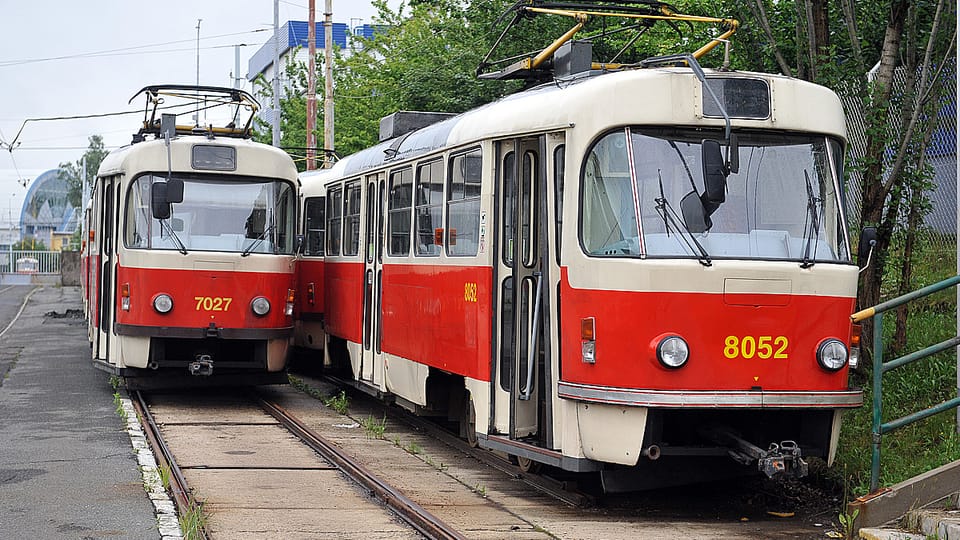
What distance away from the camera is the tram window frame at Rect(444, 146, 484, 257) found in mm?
10562

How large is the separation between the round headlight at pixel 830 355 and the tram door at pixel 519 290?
1.98 m

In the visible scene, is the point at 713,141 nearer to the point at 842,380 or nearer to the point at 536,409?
the point at 842,380

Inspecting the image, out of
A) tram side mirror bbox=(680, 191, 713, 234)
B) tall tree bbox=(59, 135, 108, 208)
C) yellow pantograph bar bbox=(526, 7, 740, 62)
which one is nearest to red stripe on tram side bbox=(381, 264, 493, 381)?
tram side mirror bbox=(680, 191, 713, 234)

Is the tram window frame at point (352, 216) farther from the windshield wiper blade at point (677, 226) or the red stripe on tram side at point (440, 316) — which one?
the windshield wiper blade at point (677, 226)

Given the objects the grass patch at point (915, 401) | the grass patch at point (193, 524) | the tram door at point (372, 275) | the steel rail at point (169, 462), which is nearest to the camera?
the grass patch at point (193, 524)

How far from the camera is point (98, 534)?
27.6 feet

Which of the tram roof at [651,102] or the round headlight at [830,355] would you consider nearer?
the round headlight at [830,355]

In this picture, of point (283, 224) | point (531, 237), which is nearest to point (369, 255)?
point (283, 224)

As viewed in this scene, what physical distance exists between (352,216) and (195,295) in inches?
79.4

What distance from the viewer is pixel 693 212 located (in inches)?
340

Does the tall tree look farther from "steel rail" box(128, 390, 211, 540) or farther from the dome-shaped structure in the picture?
"steel rail" box(128, 390, 211, 540)

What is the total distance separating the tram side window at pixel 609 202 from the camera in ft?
28.6

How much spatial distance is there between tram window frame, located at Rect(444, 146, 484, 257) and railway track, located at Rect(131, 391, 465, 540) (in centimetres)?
199

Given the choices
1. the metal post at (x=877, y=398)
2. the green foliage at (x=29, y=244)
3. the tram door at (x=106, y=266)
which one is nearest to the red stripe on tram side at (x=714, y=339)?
the metal post at (x=877, y=398)
